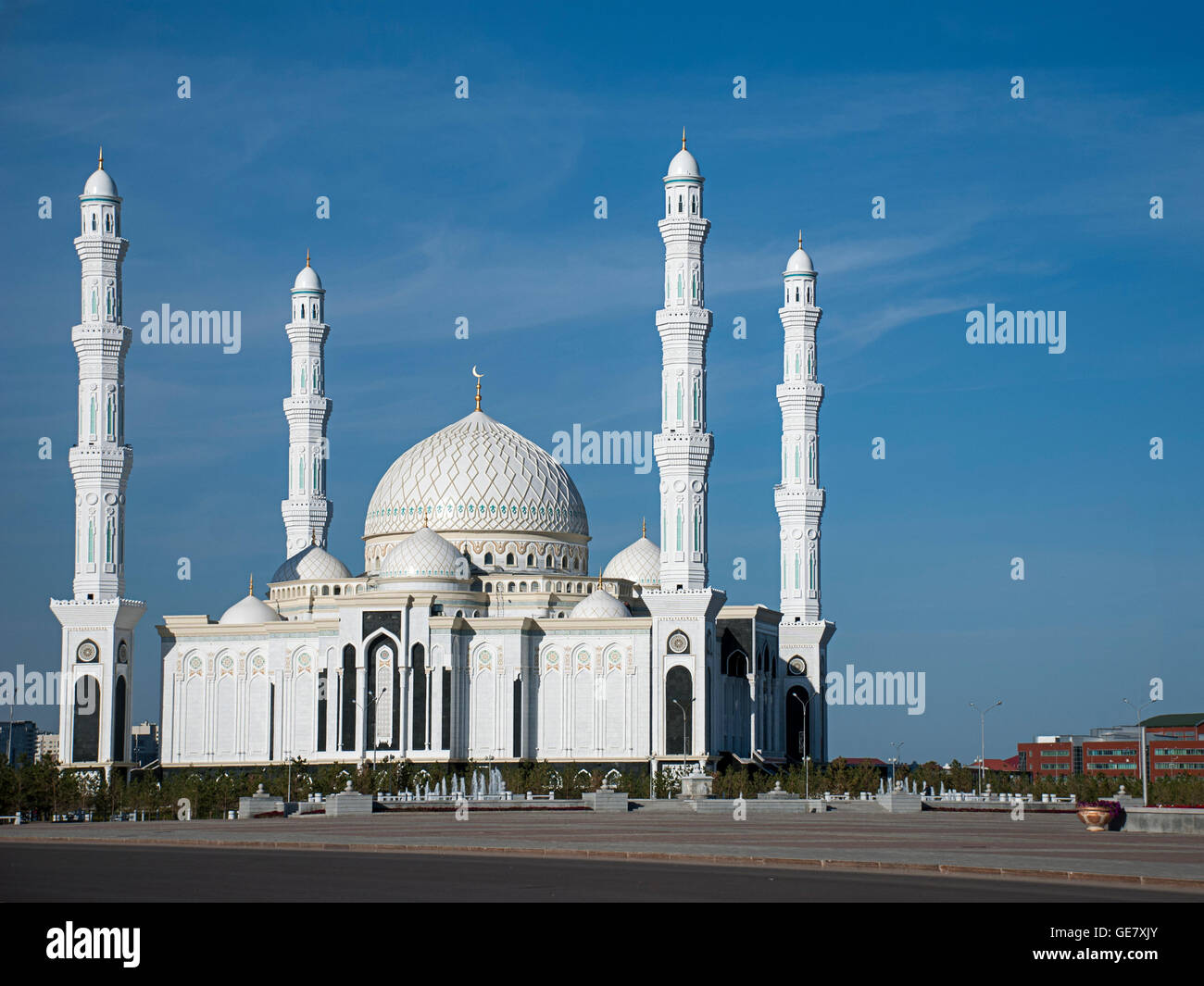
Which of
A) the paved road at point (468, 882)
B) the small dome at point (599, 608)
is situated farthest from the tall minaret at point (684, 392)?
the paved road at point (468, 882)

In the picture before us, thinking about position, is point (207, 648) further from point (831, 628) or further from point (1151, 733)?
point (1151, 733)

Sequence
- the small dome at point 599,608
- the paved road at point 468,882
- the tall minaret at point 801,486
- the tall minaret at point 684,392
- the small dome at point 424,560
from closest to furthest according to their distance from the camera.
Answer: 1. the paved road at point 468,882
2. the tall minaret at point 684,392
3. the small dome at point 599,608
4. the small dome at point 424,560
5. the tall minaret at point 801,486

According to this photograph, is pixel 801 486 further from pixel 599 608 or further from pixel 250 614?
pixel 250 614

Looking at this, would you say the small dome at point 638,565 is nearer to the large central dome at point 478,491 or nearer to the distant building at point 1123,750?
the large central dome at point 478,491

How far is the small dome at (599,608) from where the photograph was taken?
69.0 metres

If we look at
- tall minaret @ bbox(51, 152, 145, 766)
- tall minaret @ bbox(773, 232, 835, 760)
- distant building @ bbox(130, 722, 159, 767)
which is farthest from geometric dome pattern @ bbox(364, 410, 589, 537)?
distant building @ bbox(130, 722, 159, 767)

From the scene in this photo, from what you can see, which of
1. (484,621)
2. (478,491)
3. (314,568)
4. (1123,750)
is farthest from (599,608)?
(1123,750)

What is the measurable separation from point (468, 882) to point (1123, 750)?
116008 millimetres

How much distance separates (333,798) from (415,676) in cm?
2140

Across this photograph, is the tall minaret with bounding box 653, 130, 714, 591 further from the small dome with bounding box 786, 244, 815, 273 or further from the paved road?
the paved road

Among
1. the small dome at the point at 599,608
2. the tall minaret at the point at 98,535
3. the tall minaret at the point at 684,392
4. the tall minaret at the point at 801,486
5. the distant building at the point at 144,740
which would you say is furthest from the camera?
the distant building at the point at 144,740

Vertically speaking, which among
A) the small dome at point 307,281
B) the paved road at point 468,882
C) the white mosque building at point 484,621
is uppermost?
the small dome at point 307,281

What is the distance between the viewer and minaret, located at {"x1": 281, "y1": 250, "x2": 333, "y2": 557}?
254 ft

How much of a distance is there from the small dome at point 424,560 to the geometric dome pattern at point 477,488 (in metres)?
3.17
